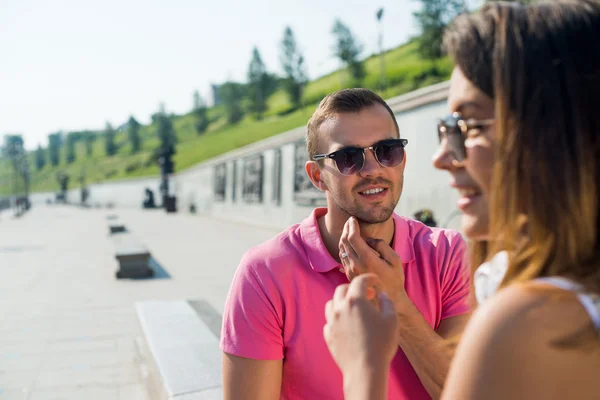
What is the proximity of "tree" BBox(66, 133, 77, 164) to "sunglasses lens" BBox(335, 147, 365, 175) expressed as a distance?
15638cm

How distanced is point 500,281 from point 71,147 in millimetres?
162531

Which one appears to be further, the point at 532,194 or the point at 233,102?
the point at 233,102

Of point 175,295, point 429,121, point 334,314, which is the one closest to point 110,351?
point 175,295

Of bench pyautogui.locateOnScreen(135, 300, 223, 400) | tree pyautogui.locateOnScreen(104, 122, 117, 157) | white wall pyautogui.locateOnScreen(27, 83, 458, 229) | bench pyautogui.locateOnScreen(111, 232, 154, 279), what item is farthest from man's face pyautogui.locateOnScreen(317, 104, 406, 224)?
tree pyautogui.locateOnScreen(104, 122, 117, 157)

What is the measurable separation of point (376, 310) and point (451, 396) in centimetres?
27

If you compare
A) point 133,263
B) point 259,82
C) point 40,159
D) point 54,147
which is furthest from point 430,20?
point 40,159

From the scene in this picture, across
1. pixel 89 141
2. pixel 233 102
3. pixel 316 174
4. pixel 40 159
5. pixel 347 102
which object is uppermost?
pixel 233 102

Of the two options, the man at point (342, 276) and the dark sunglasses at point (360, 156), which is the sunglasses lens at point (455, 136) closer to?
the man at point (342, 276)

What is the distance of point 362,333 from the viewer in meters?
1.17

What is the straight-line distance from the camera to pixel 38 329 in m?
6.54

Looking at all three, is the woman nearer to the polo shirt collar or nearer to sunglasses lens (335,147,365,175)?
the polo shirt collar

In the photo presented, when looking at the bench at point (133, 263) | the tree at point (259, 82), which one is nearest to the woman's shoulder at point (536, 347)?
the bench at point (133, 263)

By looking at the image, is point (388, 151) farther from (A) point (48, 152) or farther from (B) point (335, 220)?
(A) point (48, 152)

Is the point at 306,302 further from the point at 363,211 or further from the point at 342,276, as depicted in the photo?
the point at 363,211
